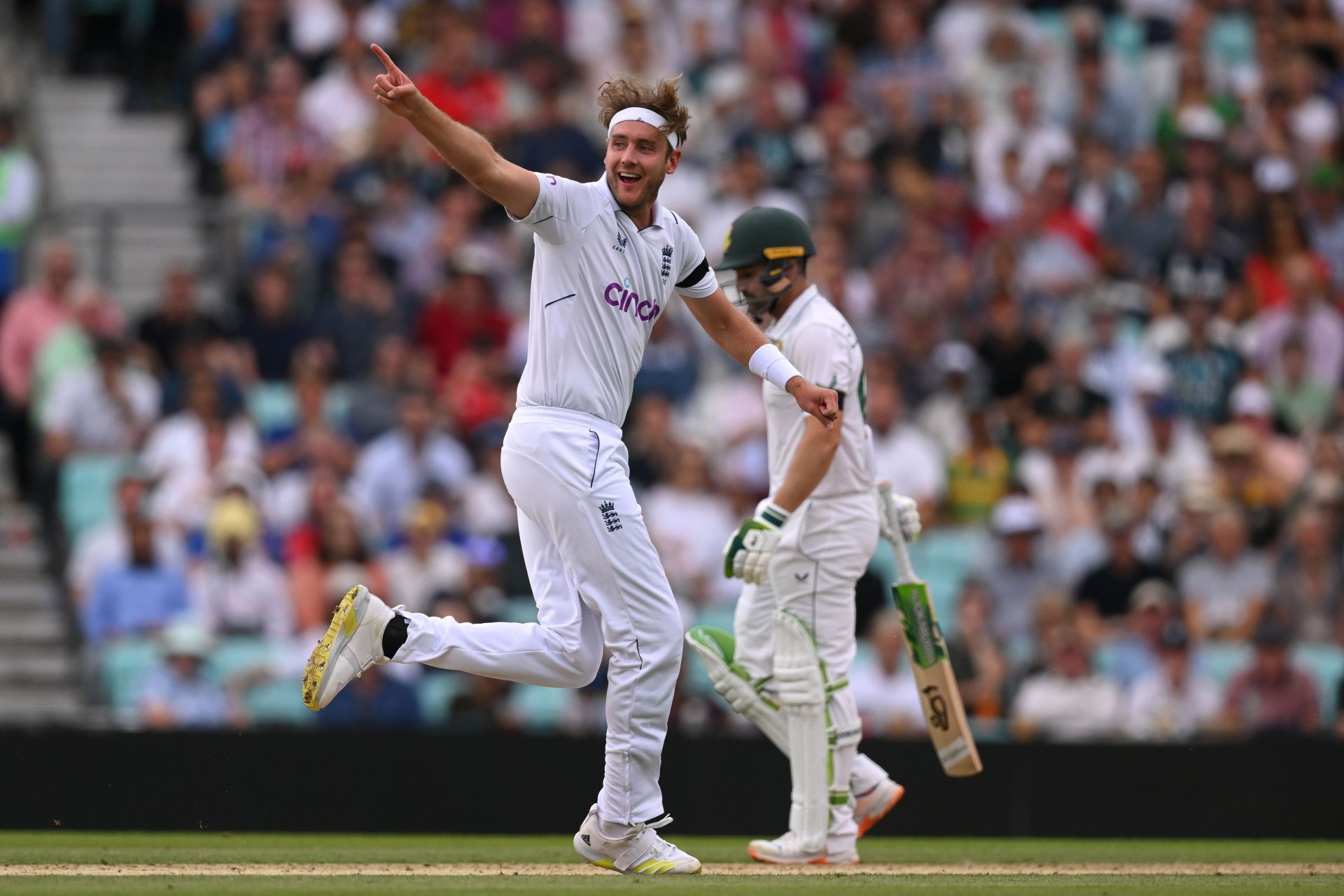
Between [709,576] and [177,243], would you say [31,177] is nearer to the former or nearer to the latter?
[177,243]

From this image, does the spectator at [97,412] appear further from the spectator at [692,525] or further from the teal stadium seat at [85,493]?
the spectator at [692,525]

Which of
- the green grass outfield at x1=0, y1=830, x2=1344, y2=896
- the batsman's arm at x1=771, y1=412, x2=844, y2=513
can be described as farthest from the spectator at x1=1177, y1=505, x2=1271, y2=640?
the batsman's arm at x1=771, y1=412, x2=844, y2=513

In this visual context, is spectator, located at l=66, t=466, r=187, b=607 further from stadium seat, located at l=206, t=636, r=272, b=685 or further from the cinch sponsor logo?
the cinch sponsor logo

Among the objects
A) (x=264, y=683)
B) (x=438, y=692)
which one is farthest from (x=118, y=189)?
(x=438, y=692)

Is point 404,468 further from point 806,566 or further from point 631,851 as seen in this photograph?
point 631,851

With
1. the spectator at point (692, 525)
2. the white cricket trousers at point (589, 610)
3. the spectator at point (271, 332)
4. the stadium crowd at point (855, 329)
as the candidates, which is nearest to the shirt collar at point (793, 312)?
the white cricket trousers at point (589, 610)

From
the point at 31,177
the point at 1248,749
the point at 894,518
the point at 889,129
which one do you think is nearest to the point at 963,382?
the point at 889,129

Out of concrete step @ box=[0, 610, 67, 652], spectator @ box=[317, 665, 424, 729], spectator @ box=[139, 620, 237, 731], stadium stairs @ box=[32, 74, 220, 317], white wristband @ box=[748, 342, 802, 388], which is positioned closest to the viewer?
white wristband @ box=[748, 342, 802, 388]
